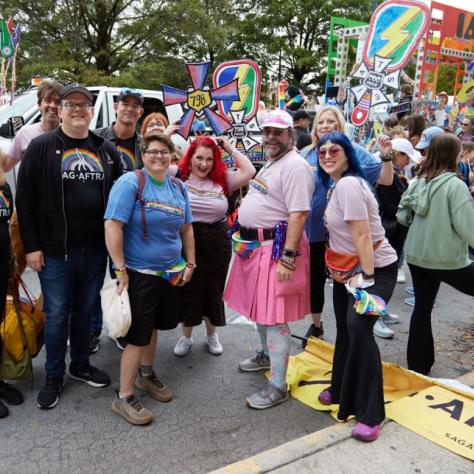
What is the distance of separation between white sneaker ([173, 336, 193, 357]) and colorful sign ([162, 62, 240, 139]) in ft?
5.25

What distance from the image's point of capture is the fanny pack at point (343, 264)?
270 centimetres

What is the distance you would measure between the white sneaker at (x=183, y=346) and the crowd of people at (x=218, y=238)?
480mm

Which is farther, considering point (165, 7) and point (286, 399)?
point (165, 7)

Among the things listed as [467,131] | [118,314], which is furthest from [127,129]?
[467,131]

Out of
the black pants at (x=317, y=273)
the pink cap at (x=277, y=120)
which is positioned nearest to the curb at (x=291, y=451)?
the black pants at (x=317, y=273)

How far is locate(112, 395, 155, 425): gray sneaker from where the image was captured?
2.83 metres

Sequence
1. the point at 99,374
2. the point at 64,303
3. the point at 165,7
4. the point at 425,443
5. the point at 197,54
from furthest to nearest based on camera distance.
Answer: the point at 197,54, the point at 165,7, the point at 99,374, the point at 64,303, the point at 425,443

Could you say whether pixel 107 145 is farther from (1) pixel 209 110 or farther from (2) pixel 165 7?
(2) pixel 165 7

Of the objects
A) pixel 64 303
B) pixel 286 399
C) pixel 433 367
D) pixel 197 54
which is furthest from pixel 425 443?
pixel 197 54

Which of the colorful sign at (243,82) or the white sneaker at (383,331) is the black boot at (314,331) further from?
the colorful sign at (243,82)

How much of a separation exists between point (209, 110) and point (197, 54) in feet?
50.4

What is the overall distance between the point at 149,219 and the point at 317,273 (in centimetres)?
155

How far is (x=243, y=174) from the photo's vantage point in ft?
11.5

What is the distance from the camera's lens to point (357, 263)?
269 cm
